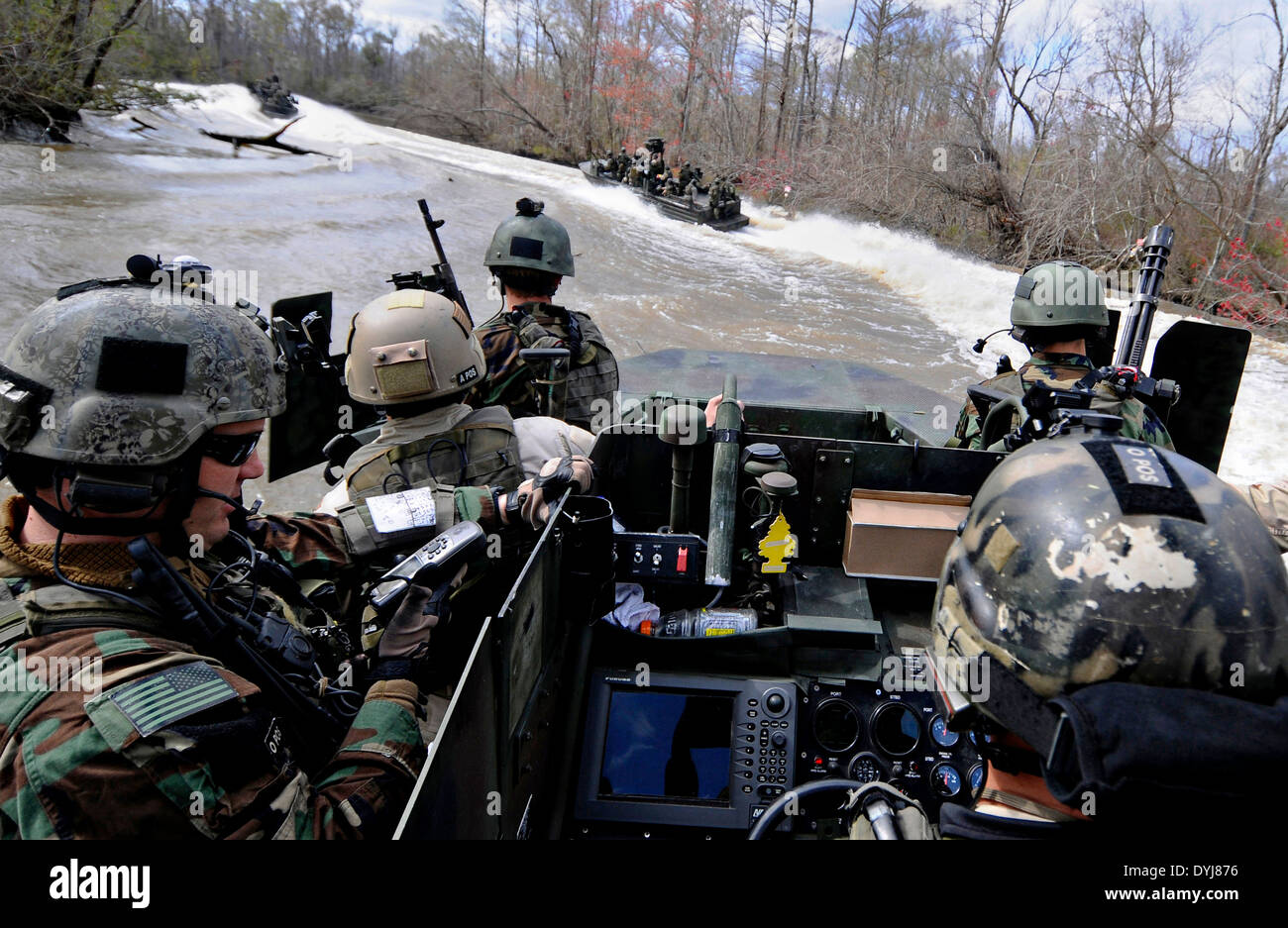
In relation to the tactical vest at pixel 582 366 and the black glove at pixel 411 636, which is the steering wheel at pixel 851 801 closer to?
the black glove at pixel 411 636

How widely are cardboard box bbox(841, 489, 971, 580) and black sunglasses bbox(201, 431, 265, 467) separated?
76.9 inches

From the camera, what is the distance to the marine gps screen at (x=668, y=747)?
2.46 meters

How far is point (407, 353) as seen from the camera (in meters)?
2.85

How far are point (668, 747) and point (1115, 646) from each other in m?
1.48

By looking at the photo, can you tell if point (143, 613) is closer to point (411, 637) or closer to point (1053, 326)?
point (411, 637)

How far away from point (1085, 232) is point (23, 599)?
749 inches

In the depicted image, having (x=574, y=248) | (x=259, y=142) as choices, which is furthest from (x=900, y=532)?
(x=259, y=142)

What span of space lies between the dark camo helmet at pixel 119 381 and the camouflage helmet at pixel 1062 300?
11.3 feet

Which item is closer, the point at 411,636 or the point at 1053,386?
the point at 411,636

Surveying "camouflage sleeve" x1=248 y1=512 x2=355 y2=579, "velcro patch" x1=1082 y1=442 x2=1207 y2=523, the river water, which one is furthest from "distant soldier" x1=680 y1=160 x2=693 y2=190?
"velcro patch" x1=1082 y1=442 x2=1207 y2=523

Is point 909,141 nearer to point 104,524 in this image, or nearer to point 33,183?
point 33,183

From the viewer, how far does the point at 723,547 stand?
9.53ft

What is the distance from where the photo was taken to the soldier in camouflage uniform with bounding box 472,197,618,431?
4316mm

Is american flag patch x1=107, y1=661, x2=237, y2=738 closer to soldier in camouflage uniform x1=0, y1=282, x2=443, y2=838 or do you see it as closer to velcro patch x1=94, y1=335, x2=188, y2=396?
soldier in camouflage uniform x1=0, y1=282, x2=443, y2=838
